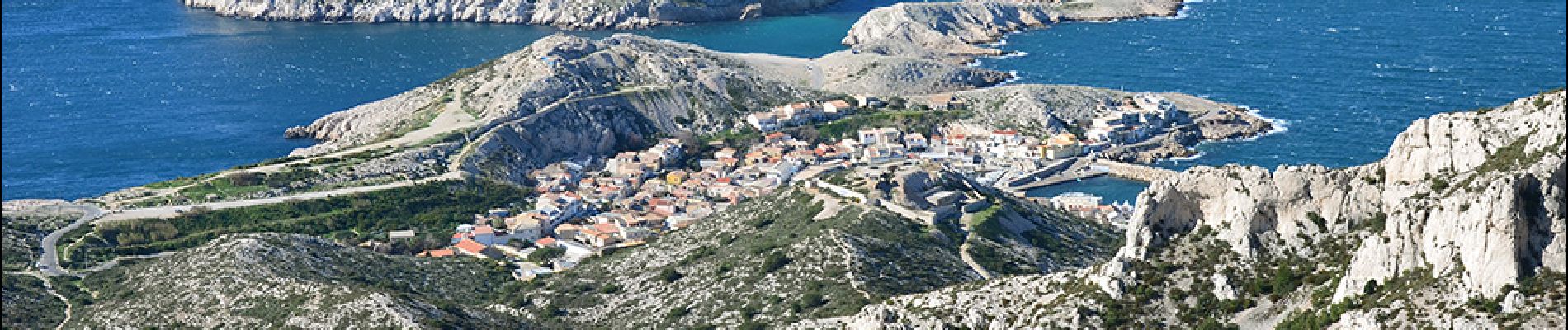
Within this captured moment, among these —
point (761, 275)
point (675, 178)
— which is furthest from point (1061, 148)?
point (761, 275)

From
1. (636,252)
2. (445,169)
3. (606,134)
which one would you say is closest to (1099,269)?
(636,252)

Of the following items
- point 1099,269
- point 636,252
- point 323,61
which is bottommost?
point 323,61

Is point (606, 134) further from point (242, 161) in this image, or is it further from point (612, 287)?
point (612, 287)

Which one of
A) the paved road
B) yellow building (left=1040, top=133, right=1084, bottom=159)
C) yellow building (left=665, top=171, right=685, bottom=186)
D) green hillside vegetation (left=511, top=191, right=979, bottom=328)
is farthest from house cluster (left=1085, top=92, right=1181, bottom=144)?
the paved road

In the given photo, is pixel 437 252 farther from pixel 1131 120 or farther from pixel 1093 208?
pixel 1131 120

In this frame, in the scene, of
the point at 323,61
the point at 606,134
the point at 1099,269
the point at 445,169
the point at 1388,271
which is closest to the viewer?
the point at 1388,271

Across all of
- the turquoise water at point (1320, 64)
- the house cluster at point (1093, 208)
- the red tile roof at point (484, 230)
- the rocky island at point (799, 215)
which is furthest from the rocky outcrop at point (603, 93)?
the house cluster at point (1093, 208)
